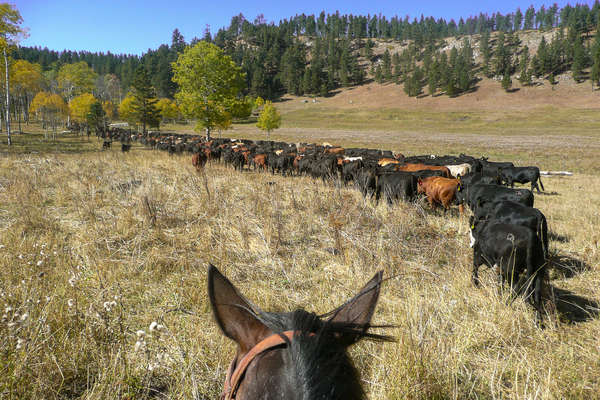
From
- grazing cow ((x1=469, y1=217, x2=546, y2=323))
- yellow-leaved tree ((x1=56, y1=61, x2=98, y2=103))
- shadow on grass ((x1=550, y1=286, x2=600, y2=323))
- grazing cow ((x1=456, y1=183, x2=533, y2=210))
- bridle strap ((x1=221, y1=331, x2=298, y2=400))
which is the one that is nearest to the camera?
bridle strap ((x1=221, y1=331, x2=298, y2=400))

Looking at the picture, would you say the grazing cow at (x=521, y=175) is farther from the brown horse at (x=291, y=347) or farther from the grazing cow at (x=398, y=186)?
the brown horse at (x=291, y=347)

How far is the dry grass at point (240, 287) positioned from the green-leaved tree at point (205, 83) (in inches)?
874

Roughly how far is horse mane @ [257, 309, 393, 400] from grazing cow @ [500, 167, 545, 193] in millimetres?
15904

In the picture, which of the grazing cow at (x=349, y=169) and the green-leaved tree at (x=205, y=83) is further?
the green-leaved tree at (x=205, y=83)

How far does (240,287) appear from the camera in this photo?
3834 mm

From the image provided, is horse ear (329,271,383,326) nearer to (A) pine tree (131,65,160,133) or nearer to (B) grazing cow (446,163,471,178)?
(B) grazing cow (446,163,471,178)

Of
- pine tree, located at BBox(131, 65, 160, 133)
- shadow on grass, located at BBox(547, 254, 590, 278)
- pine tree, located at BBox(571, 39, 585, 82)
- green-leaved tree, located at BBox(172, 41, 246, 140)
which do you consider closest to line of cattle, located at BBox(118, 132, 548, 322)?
shadow on grass, located at BBox(547, 254, 590, 278)

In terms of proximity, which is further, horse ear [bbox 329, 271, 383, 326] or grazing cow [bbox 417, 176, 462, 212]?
grazing cow [bbox 417, 176, 462, 212]

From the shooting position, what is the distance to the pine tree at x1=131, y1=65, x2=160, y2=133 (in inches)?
2158

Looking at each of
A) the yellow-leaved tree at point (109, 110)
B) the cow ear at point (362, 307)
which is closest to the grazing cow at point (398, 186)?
the cow ear at point (362, 307)

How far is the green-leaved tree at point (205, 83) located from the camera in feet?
91.9

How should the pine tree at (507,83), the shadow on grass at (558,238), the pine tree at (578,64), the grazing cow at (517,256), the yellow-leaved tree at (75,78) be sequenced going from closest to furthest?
1. the grazing cow at (517,256)
2. the shadow on grass at (558,238)
3. the yellow-leaved tree at (75,78)
4. the pine tree at (578,64)
5. the pine tree at (507,83)

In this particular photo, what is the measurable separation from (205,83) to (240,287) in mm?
28960

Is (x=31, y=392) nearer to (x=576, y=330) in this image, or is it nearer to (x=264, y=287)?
(x=264, y=287)
